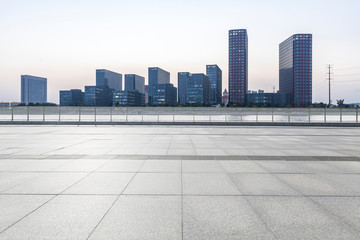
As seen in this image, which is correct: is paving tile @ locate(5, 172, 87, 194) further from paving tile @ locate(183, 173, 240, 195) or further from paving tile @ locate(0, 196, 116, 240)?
paving tile @ locate(183, 173, 240, 195)

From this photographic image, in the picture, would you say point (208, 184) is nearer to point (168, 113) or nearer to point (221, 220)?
point (221, 220)

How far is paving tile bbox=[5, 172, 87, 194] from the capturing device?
204 inches

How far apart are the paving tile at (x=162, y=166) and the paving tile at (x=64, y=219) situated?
7.57 feet

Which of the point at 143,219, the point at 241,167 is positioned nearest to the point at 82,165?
the point at 143,219

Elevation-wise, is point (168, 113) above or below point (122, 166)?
above

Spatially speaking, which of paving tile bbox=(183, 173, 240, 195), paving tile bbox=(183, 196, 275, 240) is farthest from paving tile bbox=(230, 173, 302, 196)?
paving tile bbox=(183, 196, 275, 240)

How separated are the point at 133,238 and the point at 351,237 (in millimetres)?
2931

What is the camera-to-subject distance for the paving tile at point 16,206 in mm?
3812

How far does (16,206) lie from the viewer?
4363mm

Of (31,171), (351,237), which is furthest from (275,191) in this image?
(31,171)

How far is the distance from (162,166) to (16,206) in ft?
12.8

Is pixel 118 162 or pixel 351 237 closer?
pixel 351 237

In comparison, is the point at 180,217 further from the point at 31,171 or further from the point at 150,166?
the point at 31,171

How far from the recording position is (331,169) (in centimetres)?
710
